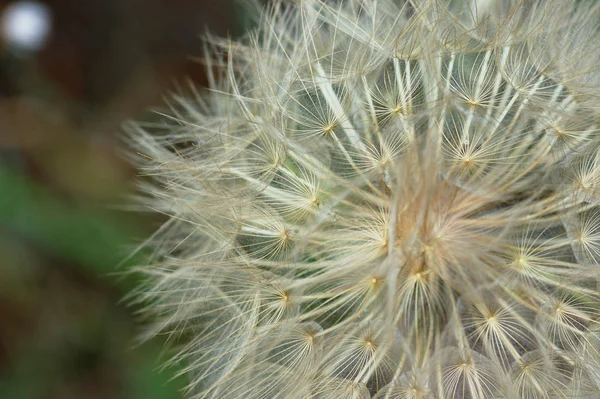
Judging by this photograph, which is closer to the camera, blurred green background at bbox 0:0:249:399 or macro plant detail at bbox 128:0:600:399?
macro plant detail at bbox 128:0:600:399

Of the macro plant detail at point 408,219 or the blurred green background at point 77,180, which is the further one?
the blurred green background at point 77,180

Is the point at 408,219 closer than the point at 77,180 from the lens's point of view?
Yes

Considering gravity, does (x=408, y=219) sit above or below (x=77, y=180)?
below
